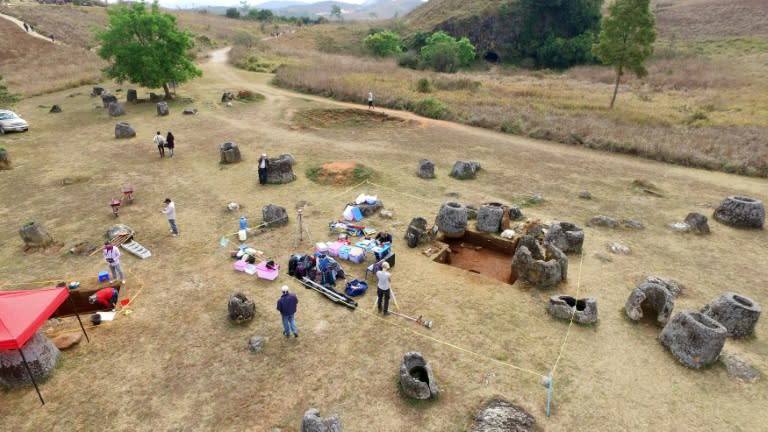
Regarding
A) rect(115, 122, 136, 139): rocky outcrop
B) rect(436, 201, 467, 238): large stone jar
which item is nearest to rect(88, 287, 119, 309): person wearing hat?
rect(436, 201, 467, 238): large stone jar

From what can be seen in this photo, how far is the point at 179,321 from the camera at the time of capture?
34.0 ft

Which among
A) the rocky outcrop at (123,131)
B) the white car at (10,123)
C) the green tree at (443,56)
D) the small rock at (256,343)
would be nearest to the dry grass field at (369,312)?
the small rock at (256,343)

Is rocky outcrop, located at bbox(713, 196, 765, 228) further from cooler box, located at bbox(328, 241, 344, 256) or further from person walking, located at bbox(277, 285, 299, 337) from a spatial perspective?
person walking, located at bbox(277, 285, 299, 337)

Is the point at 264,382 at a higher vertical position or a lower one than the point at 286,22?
lower

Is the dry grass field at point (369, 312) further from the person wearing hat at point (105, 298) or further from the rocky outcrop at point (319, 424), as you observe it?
the rocky outcrop at point (319, 424)

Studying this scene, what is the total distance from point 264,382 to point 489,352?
16.5 ft

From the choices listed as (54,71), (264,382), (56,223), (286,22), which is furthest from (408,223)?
(286,22)

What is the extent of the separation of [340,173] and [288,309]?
36.1 feet

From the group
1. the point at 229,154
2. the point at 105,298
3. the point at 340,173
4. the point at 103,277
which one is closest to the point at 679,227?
the point at 340,173

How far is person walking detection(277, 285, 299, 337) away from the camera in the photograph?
9.27 meters

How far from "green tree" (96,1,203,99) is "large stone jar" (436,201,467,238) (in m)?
26.8

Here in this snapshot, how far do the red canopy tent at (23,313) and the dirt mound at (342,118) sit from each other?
2122 cm

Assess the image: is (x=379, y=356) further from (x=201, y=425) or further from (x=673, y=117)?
(x=673, y=117)

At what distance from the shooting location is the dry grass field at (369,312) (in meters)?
8.19
